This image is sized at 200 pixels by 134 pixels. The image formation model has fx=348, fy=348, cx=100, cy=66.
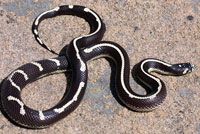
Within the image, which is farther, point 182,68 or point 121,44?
point 121,44

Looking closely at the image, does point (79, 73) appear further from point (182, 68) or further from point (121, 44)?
point (182, 68)

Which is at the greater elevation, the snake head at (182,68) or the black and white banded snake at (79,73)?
the black and white banded snake at (79,73)

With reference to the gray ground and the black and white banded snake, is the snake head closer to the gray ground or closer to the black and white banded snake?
the black and white banded snake

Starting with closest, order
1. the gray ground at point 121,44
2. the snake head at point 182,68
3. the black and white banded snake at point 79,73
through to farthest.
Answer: the black and white banded snake at point 79,73
the gray ground at point 121,44
the snake head at point 182,68

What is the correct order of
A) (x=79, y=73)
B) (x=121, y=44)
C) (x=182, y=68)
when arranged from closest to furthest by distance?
(x=79, y=73), (x=182, y=68), (x=121, y=44)

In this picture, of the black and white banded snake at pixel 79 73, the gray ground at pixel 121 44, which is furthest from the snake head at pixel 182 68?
the gray ground at pixel 121 44

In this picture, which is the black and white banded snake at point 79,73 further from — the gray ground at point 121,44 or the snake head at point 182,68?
the gray ground at point 121,44

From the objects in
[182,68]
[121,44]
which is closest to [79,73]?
[121,44]
